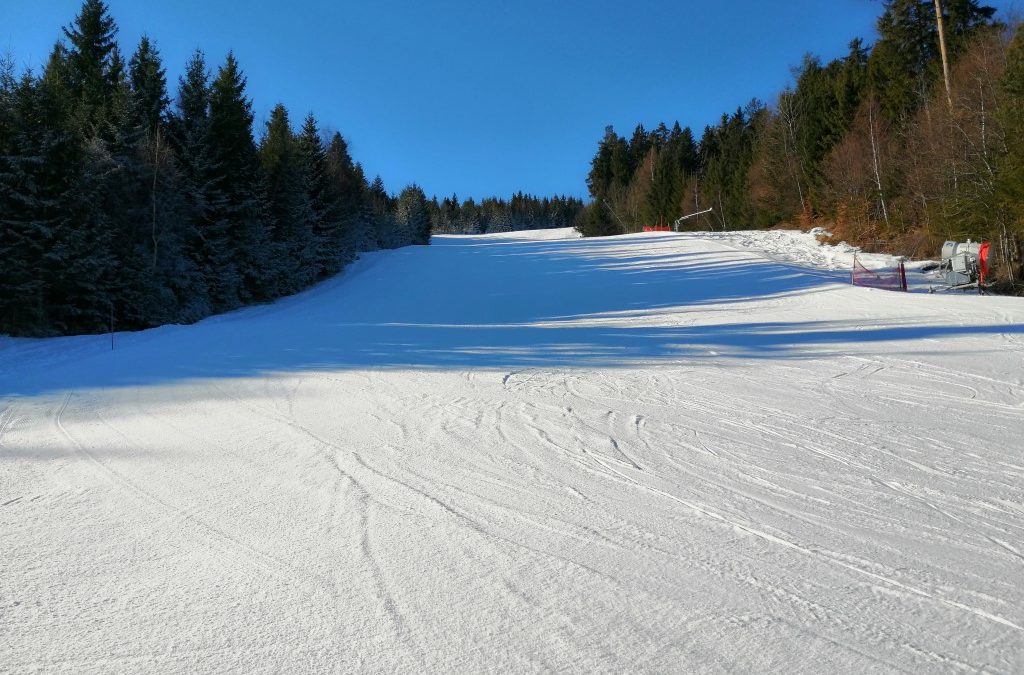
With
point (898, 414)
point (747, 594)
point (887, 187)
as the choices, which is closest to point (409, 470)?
point (747, 594)

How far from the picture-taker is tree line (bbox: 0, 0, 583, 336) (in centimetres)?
1463

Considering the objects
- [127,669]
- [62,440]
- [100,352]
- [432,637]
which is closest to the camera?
[127,669]

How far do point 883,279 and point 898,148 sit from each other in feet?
35.3

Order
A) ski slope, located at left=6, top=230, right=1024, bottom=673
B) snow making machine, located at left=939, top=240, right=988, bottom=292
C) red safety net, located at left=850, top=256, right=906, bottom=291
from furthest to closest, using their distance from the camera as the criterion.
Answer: red safety net, located at left=850, top=256, right=906, bottom=291, snow making machine, located at left=939, top=240, right=988, bottom=292, ski slope, located at left=6, top=230, right=1024, bottom=673

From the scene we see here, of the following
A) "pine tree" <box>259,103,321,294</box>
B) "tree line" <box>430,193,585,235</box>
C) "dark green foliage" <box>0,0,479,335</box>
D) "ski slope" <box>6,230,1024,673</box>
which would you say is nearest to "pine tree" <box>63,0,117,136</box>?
"dark green foliage" <box>0,0,479,335</box>

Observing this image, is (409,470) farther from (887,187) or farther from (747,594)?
(887,187)

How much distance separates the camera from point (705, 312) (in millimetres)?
13953

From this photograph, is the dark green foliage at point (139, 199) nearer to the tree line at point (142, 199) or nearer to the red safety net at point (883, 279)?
the tree line at point (142, 199)

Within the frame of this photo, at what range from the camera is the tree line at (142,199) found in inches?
576

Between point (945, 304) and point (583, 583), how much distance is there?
13274 mm

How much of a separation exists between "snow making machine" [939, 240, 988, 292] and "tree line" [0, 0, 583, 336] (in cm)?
2384

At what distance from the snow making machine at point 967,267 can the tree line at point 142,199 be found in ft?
78.2

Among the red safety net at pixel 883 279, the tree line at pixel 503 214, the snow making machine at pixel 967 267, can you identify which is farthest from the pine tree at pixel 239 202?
the tree line at pixel 503 214

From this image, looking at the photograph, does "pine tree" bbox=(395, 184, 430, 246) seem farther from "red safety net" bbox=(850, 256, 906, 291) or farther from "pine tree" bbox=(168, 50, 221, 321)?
"red safety net" bbox=(850, 256, 906, 291)
